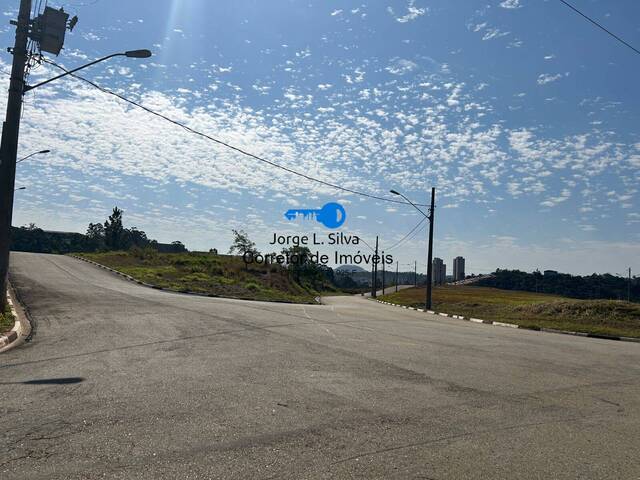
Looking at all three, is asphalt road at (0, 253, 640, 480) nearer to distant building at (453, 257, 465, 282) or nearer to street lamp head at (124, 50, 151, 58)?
street lamp head at (124, 50, 151, 58)

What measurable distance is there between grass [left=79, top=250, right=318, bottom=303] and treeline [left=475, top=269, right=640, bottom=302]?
70907 millimetres

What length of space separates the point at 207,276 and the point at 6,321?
3268cm

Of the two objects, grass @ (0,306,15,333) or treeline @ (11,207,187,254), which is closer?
grass @ (0,306,15,333)

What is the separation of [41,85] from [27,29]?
1724 mm

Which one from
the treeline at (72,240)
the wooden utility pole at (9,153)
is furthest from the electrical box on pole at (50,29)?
the treeline at (72,240)

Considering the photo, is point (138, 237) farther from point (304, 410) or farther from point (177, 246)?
point (304, 410)

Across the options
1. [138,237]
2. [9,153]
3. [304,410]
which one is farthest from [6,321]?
[138,237]

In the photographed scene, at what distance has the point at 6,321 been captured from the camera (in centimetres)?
1311

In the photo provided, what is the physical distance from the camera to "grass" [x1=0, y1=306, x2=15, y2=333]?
12142 millimetres

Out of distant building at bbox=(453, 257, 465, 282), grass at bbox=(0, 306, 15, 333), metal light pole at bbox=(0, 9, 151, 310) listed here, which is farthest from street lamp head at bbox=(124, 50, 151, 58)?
distant building at bbox=(453, 257, 465, 282)

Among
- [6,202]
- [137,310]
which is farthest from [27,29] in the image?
[137,310]

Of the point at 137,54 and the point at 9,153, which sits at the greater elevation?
the point at 137,54

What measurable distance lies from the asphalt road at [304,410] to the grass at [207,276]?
2331 centimetres

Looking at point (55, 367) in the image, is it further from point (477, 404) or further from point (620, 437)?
point (620, 437)
